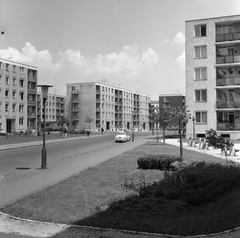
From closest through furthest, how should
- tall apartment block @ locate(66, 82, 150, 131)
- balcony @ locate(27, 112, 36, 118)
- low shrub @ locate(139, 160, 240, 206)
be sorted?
low shrub @ locate(139, 160, 240, 206), balcony @ locate(27, 112, 36, 118), tall apartment block @ locate(66, 82, 150, 131)

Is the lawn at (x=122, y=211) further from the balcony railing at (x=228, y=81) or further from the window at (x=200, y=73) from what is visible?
the window at (x=200, y=73)

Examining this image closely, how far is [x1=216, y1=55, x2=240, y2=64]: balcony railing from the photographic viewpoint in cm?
3928

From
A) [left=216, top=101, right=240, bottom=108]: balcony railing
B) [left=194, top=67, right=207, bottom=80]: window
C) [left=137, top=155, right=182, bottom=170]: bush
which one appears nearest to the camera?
[left=137, top=155, right=182, bottom=170]: bush

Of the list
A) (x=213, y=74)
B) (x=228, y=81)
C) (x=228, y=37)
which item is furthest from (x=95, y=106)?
(x=228, y=37)

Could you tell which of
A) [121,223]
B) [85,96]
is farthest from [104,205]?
[85,96]

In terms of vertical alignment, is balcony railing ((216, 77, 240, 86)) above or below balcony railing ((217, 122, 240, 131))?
above

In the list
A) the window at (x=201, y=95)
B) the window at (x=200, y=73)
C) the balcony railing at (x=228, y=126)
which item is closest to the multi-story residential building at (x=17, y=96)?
the window at (x=201, y=95)

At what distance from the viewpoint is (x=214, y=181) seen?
8.31m

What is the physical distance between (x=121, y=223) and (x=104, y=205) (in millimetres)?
1402

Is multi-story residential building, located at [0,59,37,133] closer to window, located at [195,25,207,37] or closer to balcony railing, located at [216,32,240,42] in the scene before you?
window, located at [195,25,207,37]

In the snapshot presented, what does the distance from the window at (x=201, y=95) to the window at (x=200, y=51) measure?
14.9 feet

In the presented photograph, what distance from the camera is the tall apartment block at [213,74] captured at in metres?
39.5

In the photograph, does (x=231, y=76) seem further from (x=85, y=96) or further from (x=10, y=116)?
(x=85, y=96)

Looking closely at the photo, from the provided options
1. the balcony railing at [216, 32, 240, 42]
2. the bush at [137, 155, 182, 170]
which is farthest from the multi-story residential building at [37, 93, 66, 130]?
the bush at [137, 155, 182, 170]
